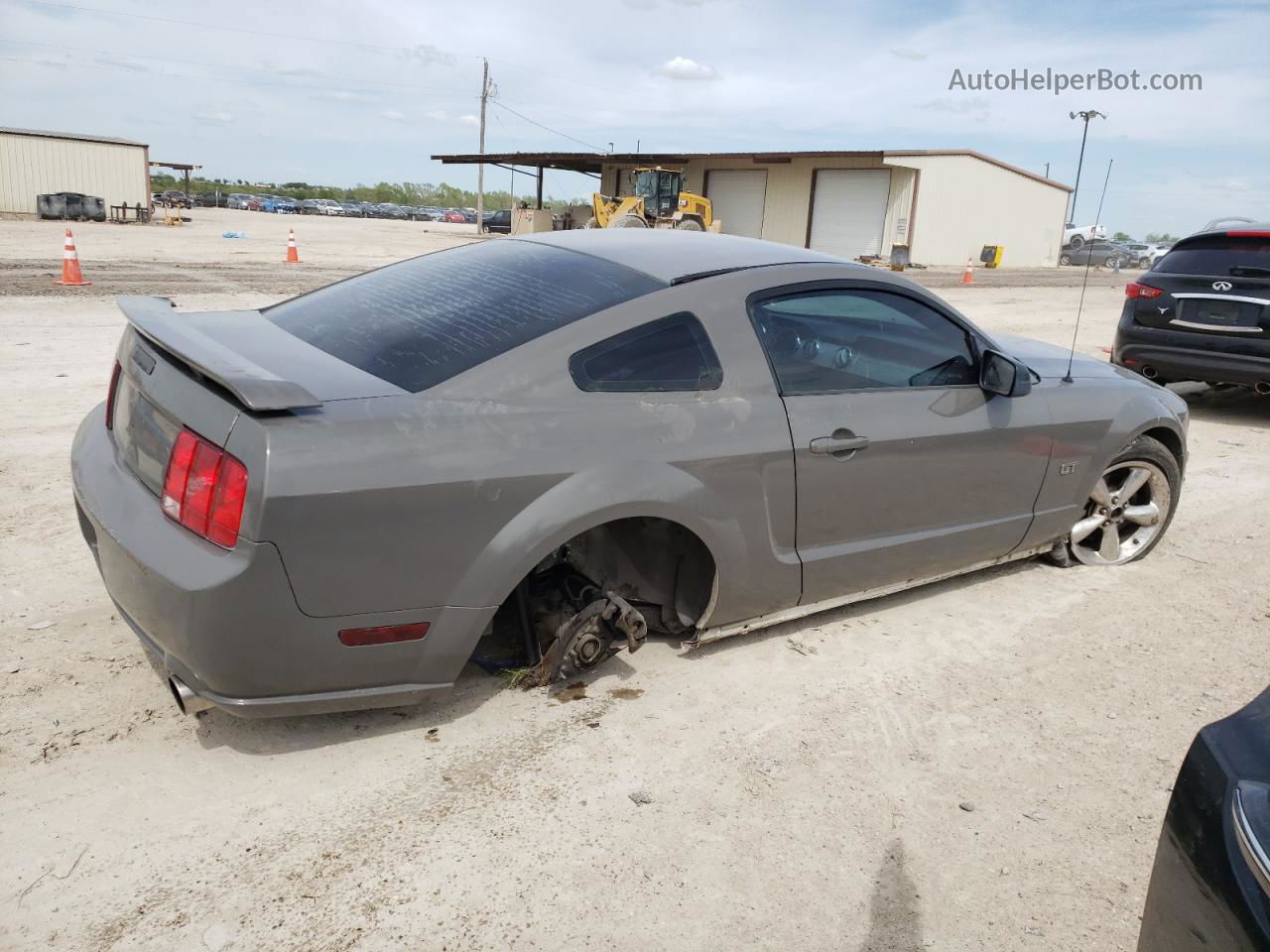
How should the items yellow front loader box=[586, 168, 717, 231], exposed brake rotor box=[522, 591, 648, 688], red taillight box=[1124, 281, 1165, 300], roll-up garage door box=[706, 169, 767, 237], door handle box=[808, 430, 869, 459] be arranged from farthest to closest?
roll-up garage door box=[706, 169, 767, 237] < yellow front loader box=[586, 168, 717, 231] < red taillight box=[1124, 281, 1165, 300] < door handle box=[808, 430, 869, 459] < exposed brake rotor box=[522, 591, 648, 688]

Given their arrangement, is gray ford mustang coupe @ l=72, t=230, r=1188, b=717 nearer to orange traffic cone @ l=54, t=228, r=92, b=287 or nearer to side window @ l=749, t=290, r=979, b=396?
side window @ l=749, t=290, r=979, b=396

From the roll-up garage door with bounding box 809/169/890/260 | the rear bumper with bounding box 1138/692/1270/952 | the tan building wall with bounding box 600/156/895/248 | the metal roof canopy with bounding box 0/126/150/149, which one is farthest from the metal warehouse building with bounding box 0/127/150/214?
the rear bumper with bounding box 1138/692/1270/952

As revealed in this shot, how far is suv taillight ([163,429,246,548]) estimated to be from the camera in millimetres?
2457

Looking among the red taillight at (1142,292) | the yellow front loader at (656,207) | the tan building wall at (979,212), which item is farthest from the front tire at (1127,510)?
the tan building wall at (979,212)

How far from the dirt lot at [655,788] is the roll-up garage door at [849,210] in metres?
33.0

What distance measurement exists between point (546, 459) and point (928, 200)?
119 feet

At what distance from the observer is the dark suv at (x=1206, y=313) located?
752 cm

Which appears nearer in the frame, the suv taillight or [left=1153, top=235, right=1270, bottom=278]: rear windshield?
the suv taillight

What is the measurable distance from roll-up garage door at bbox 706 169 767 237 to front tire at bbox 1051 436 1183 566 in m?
34.0

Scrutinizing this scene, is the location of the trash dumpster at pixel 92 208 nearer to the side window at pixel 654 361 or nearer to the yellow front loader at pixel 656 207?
the yellow front loader at pixel 656 207

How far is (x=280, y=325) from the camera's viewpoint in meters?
3.46

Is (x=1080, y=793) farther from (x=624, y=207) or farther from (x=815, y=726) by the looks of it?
(x=624, y=207)

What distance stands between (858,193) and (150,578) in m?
35.8

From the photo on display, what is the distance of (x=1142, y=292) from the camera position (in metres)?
8.18
